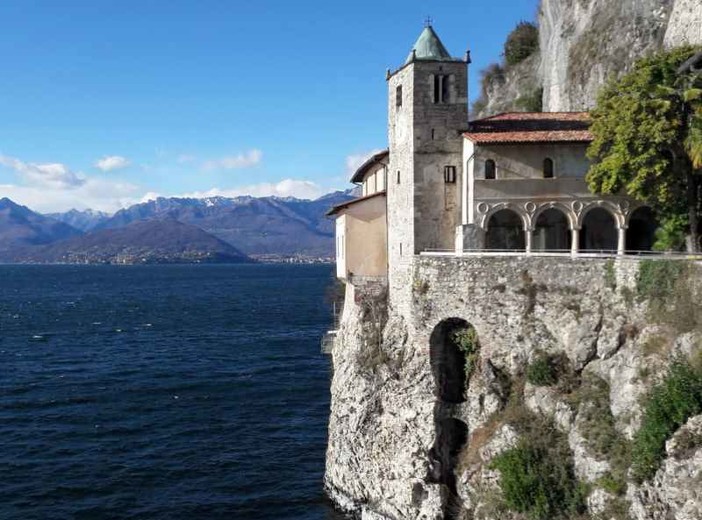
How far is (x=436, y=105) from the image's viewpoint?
33000mm

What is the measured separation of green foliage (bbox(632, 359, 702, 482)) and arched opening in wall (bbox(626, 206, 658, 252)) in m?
13.7

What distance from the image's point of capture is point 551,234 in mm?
35531

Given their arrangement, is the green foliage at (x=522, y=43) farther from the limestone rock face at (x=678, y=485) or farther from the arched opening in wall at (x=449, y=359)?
the limestone rock face at (x=678, y=485)

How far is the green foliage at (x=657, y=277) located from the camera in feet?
79.7

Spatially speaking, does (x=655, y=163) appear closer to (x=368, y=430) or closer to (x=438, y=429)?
(x=438, y=429)

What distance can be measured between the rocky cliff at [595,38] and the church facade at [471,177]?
11840 millimetres

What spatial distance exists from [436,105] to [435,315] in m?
10.2

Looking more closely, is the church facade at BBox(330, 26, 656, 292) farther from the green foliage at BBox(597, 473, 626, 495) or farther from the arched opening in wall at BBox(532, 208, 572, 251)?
the green foliage at BBox(597, 473, 626, 495)

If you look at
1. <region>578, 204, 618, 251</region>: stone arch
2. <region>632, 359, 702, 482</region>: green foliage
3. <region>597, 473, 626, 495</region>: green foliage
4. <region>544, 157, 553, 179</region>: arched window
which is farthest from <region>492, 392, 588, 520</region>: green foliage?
<region>578, 204, 618, 251</region>: stone arch

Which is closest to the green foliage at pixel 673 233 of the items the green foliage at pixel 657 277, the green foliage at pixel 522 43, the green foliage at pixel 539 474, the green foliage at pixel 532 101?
the green foliage at pixel 657 277

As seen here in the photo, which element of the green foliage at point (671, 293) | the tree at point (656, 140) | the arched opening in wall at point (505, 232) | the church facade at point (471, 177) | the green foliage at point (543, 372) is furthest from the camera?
the arched opening in wall at point (505, 232)

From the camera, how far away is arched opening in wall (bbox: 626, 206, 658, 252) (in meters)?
34.6

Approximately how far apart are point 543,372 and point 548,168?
1060 centimetres

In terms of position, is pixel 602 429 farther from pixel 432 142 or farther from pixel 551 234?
pixel 432 142
